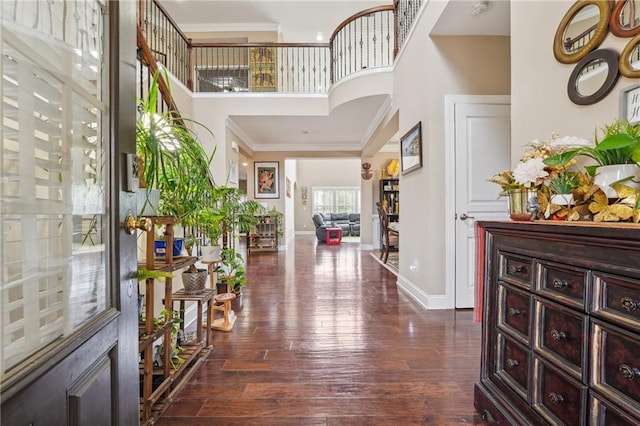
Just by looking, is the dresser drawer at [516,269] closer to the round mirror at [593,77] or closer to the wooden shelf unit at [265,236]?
the round mirror at [593,77]

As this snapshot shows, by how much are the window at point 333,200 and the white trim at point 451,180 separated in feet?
34.3

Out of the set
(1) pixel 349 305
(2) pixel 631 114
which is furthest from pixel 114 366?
(1) pixel 349 305

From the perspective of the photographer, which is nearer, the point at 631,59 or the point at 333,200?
the point at 631,59

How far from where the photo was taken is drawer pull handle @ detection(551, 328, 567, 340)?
105 centimetres

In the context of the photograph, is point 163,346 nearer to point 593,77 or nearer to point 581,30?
point 593,77

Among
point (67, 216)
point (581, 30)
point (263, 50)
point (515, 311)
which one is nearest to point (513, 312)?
point (515, 311)

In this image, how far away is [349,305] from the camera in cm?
312

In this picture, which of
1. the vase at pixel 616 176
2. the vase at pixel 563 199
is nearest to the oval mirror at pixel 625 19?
the vase at pixel 616 176

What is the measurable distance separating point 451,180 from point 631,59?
5.83ft

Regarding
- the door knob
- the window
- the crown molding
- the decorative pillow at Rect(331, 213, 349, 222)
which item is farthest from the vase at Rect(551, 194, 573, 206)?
the window

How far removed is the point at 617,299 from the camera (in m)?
0.88

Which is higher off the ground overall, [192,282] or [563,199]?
[563,199]

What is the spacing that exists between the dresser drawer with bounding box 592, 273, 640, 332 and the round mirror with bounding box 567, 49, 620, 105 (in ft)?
3.01

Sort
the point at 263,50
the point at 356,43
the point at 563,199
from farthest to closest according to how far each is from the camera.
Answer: the point at 263,50
the point at 356,43
the point at 563,199
